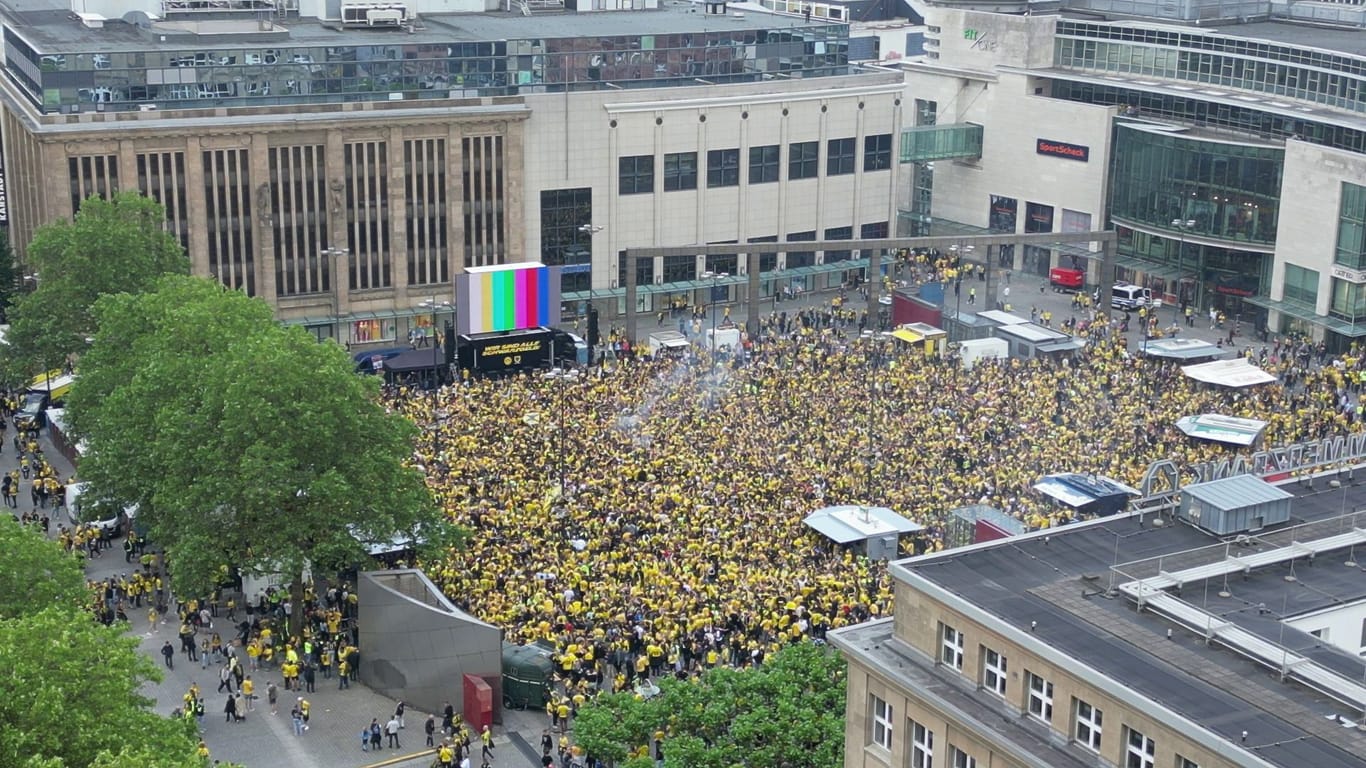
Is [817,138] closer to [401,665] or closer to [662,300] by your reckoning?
[662,300]

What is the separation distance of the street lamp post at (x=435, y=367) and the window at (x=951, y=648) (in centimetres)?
3965

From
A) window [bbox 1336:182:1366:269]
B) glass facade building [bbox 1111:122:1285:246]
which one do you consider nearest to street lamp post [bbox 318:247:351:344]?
glass facade building [bbox 1111:122:1285:246]

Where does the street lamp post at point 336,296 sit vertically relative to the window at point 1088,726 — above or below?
below

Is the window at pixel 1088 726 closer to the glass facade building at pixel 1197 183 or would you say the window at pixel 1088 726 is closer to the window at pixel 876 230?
the glass facade building at pixel 1197 183

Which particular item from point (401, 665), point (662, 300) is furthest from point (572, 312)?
point (401, 665)

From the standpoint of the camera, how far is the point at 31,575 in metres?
58.5

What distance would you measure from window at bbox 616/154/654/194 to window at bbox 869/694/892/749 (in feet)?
231

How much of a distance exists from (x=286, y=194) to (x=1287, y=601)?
70937mm

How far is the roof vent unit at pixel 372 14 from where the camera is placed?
116 m

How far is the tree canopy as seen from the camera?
47.5m

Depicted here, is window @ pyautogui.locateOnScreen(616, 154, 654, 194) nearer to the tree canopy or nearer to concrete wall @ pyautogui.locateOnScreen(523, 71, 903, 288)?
concrete wall @ pyautogui.locateOnScreen(523, 71, 903, 288)

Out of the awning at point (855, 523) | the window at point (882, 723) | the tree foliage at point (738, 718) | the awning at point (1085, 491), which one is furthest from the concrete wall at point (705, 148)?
the window at point (882, 723)

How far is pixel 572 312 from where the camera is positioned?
385 feet

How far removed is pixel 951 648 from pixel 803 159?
253 feet
